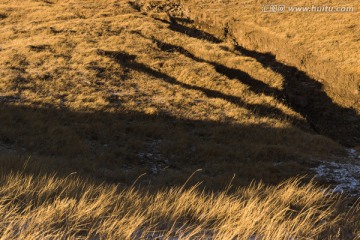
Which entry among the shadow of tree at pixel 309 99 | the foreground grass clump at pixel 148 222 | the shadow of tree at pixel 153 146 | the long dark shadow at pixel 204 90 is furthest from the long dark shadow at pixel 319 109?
the foreground grass clump at pixel 148 222

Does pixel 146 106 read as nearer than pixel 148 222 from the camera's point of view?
No

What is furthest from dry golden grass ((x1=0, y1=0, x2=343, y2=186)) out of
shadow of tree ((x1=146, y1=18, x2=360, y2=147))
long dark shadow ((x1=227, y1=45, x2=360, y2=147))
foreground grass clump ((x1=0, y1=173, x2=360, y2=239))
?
foreground grass clump ((x1=0, y1=173, x2=360, y2=239))

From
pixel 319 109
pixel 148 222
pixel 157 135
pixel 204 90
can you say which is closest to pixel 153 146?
pixel 157 135

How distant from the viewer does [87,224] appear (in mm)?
3660

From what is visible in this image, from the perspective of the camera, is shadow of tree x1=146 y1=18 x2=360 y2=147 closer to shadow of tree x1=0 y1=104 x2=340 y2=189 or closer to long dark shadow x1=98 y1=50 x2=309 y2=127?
long dark shadow x1=98 y1=50 x2=309 y2=127

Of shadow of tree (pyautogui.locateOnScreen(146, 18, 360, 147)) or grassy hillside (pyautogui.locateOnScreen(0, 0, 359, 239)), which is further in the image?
shadow of tree (pyautogui.locateOnScreen(146, 18, 360, 147))

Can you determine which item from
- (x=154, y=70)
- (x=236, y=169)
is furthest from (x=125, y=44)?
(x=236, y=169)

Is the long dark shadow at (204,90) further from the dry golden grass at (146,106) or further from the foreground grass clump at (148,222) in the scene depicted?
the foreground grass clump at (148,222)

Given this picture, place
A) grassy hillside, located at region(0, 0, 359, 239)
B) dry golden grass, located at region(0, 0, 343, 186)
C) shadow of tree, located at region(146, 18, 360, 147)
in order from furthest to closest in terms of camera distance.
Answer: shadow of tree, located at region(146, 18, 360, 147), dry golden grass, located at region(0, 0, 343, 186), grassy hillside, located at region(0, 0, 359, 239)

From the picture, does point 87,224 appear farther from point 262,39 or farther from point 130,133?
point 262,39

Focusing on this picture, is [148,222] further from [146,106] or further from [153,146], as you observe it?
[146,106]

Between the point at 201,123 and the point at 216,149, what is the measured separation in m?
2.21

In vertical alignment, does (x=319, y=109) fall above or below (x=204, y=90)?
below

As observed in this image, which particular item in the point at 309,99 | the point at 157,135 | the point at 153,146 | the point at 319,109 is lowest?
the point at 153,146
